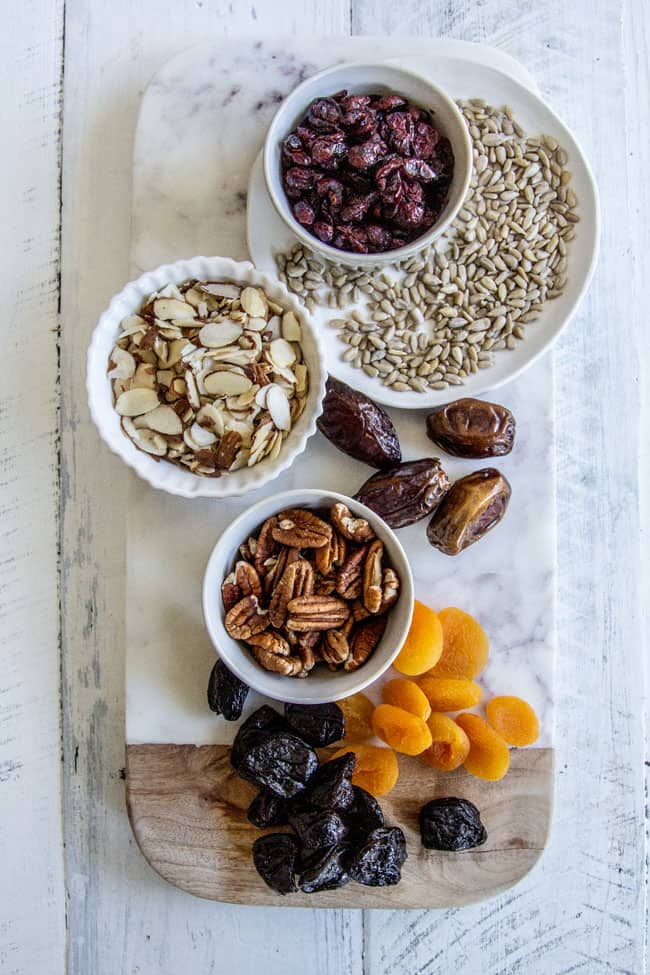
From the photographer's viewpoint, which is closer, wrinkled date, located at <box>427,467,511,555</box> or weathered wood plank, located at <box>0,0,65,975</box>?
wrinkled date, located at <box>427,467,511,555</box>

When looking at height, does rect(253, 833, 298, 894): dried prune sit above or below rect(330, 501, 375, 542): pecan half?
below

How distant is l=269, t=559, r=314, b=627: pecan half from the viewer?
0.91m

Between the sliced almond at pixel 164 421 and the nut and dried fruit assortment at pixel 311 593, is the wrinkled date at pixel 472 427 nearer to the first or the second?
the nut and dried fruit assortment at pixel 311 593

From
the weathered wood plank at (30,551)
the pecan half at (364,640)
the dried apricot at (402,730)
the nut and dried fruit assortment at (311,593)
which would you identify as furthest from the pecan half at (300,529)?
the weathered wood plank at (30,551)

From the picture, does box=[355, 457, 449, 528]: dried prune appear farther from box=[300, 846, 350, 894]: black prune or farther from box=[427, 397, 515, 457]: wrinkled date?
box=[300, 846, 350, 894]: black prune

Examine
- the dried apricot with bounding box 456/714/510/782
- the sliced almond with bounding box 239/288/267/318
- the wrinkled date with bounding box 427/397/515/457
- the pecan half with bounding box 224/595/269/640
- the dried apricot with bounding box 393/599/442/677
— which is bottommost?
the dried apricot with bounding box 456/714/510/782

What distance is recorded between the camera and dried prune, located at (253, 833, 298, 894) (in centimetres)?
94

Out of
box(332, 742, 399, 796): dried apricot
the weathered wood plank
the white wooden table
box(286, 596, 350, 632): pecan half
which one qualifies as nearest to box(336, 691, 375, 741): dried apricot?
box(332, 742, 399, 796): dried apricot

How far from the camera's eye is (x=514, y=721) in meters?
0.99

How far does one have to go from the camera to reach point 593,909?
1.08 meters

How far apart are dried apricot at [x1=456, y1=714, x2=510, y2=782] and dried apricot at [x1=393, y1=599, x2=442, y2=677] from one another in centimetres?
9

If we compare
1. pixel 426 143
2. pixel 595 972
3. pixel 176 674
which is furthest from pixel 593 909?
pixel 426 143

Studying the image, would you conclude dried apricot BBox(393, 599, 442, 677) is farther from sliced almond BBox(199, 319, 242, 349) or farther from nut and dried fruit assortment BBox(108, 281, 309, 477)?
sliced almond BBox(199, 319, 242, 349)

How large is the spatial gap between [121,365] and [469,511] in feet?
1.31
